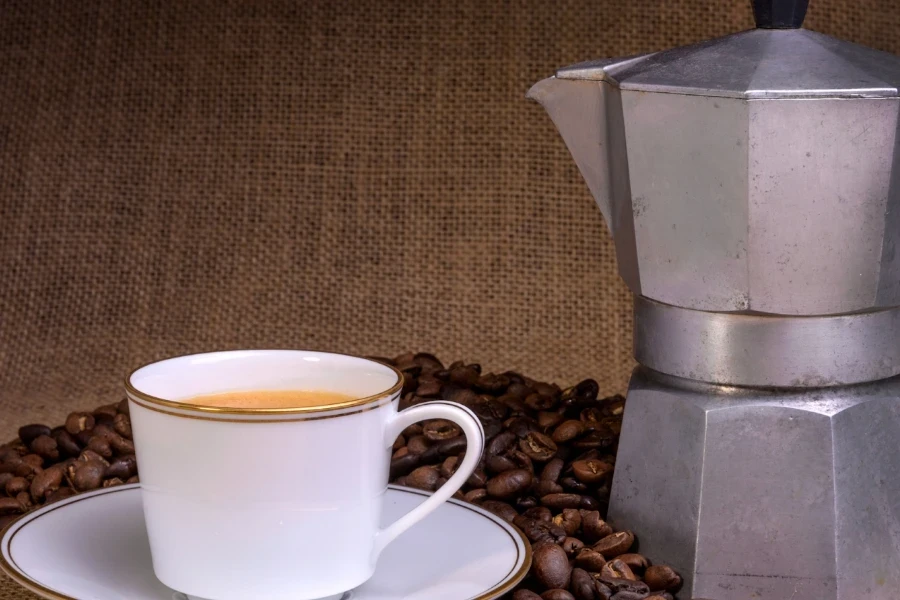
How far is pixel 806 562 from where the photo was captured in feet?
2.76

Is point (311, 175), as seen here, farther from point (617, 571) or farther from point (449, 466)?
point (617, 571)

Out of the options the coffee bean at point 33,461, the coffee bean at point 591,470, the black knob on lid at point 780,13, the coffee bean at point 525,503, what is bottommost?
the coffee bean at point 525,503

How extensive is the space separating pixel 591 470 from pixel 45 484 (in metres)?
0.47

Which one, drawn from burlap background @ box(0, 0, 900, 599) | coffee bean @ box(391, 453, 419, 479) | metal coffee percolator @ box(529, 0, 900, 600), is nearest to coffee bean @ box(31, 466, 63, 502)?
coffee bean @ box(391, 453, 419, 479)

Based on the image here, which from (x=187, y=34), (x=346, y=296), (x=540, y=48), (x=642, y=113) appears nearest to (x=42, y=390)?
(x=346, y=296)

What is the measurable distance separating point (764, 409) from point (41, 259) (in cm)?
119

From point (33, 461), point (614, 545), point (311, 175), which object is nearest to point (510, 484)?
point (614, 545)

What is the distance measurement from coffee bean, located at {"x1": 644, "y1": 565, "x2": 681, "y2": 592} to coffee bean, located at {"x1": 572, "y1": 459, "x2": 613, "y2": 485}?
14 centimetres

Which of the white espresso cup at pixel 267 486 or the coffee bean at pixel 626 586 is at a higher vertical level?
the white espresso cup at pixel 267 486

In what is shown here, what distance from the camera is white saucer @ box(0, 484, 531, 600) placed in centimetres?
74

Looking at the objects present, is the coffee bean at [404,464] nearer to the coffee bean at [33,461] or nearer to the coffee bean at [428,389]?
the coffee bean at [428,389]

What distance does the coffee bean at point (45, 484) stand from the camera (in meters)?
1.04

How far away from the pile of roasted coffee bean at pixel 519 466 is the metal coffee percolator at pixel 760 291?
1.8 inches

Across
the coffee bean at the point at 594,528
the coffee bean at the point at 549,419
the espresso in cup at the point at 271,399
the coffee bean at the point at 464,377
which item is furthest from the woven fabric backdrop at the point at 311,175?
the espresso in cup at the point at 271,399
